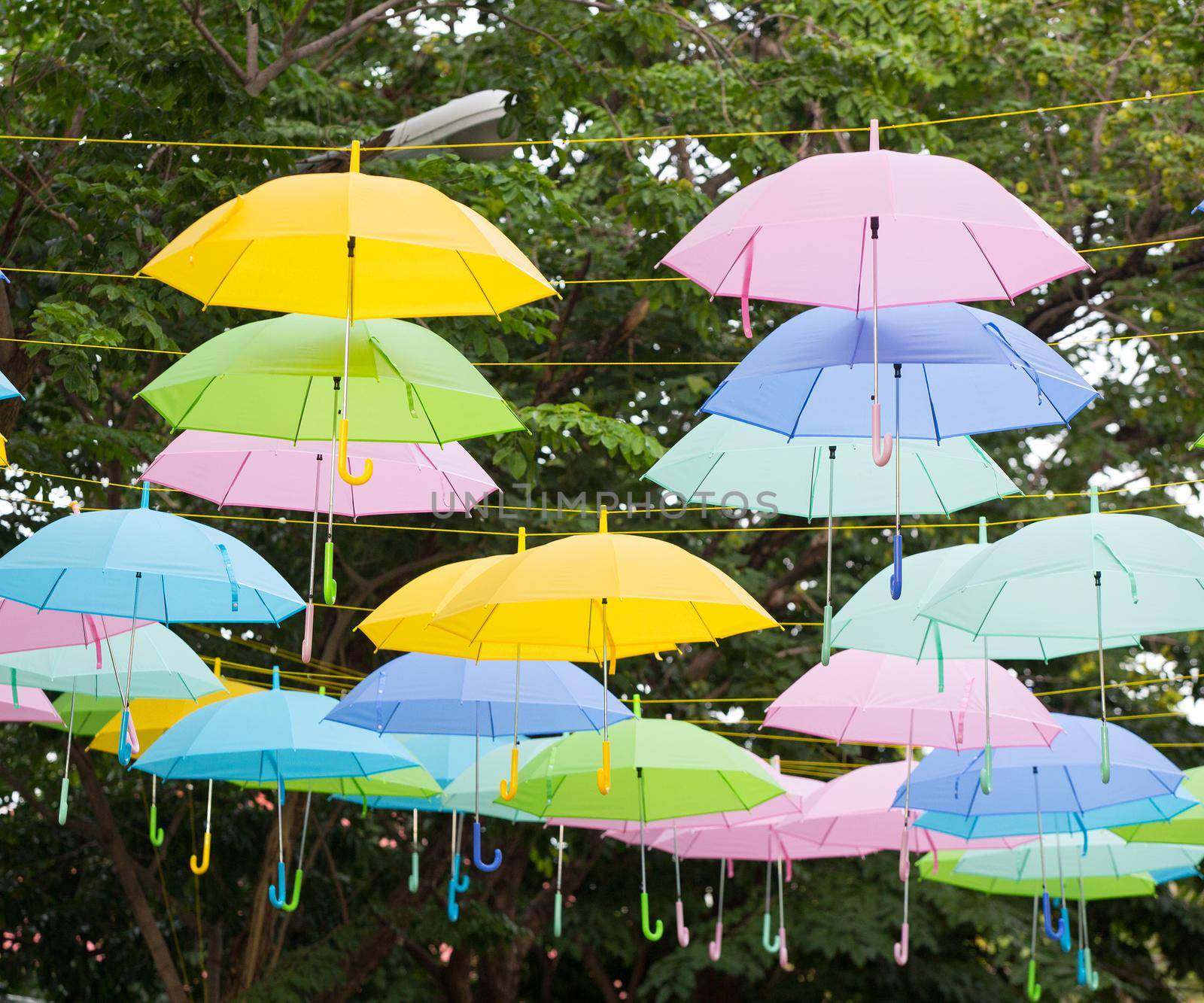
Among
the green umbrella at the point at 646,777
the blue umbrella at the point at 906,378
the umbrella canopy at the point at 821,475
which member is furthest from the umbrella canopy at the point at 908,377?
the green umbrella at the point at 646,777

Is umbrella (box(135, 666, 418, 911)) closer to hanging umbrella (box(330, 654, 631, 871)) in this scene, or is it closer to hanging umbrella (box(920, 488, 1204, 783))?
hanging umbrella (box(330, 654, 631, 871))

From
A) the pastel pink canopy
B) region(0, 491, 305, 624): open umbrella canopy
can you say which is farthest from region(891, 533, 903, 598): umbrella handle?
region(0, 491, 305, 624): open umbrella canopy

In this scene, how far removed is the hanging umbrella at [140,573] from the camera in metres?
5.37

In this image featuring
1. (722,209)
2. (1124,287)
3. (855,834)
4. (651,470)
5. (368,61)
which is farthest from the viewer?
(368,61)

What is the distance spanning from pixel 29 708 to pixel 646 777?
273 centimetres

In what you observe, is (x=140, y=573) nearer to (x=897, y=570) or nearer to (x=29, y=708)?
(x=29, y=708)

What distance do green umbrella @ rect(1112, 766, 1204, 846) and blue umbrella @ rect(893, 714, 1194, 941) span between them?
0.28m

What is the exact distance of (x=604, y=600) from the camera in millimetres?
5652

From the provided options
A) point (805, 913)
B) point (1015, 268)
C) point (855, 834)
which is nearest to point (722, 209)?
point (1015, 268)

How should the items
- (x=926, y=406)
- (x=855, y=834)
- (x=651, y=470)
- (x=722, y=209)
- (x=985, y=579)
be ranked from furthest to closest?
(x=855, y=834)
(x=651, y=470)
(x=926, y=406)
(x=985, y=579)
(x=722, y=209)

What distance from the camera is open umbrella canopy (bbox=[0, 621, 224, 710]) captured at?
6273 millimetres

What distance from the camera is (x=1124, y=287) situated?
10.1 metres

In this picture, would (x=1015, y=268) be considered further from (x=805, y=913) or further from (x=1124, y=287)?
(x=805, y=913)

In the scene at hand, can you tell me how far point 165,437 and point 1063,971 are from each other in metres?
7.03
